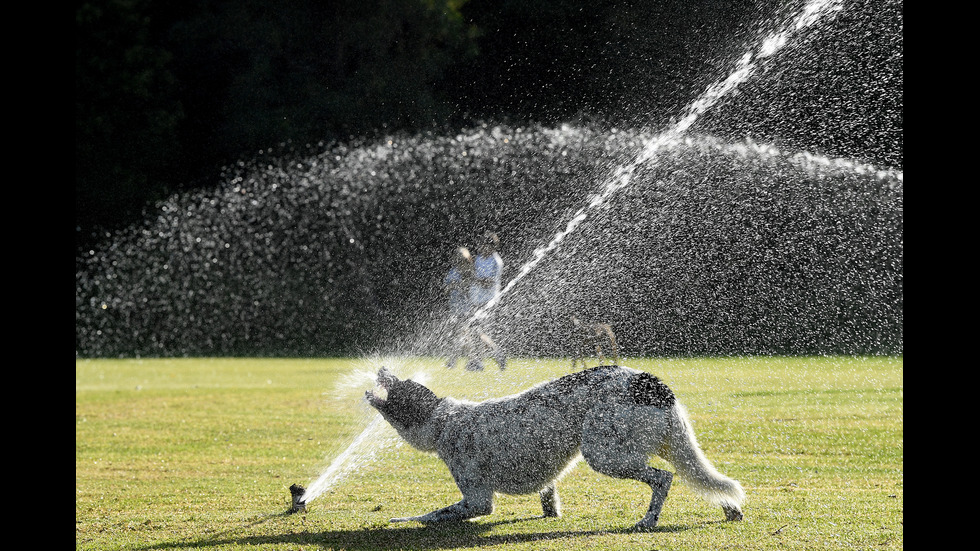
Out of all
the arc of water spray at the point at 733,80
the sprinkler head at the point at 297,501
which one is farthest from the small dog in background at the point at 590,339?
the sprinkler head at the point at 297,501

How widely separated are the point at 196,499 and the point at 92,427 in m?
3.74

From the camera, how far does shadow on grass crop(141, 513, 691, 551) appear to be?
15.5 feet

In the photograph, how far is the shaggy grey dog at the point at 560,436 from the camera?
15.9 ft

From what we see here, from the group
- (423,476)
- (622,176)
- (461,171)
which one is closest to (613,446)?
(423,476)

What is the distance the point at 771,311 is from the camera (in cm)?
1905

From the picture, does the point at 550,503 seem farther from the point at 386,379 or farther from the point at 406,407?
the point at 386,379

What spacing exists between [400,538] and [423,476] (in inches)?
70.6

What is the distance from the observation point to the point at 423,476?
6664mm

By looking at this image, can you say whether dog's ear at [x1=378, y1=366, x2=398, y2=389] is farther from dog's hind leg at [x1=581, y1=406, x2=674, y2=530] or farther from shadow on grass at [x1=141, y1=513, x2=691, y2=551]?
dog's hind leg at [x1=581, y1=406, x2=674, y2=530]

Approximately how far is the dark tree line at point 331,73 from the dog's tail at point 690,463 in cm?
1750

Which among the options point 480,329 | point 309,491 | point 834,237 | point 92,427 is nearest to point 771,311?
point 834,237

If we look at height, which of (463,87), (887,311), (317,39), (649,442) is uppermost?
(317,39)

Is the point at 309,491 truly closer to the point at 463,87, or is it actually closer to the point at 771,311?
the point at 771,311

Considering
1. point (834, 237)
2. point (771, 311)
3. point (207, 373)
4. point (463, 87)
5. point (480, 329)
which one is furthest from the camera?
point (463, 87)
